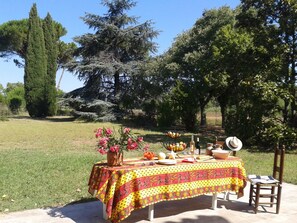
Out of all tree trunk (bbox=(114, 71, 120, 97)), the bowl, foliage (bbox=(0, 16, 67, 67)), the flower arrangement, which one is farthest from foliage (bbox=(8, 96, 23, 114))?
the bowl

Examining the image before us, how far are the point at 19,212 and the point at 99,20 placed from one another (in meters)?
21.4

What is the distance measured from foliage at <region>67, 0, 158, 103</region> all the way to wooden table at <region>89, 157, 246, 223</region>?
19301mm

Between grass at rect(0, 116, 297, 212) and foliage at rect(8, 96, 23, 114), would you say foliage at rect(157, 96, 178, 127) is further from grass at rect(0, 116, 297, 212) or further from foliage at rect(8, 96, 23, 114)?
foliage at rect(8, 96, 23, 114)

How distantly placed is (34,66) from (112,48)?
21.6 ft

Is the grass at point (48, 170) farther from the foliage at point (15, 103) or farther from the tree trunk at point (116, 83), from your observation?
the foliage at point (15, 103)


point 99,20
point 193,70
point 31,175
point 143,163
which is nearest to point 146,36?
point 99,20

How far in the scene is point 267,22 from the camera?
40.9 feet

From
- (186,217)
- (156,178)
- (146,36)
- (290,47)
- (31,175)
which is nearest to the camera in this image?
(156,178)

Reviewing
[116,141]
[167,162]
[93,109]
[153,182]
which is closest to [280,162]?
[167,162]

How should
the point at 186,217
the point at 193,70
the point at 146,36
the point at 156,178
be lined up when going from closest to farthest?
the point at 156,178
the point at 186,217
the point at 193,70
the point at 146,36

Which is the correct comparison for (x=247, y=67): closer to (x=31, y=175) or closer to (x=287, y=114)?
(x=287, y=114)

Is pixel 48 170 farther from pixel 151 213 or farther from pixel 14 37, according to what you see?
pixel 14 37

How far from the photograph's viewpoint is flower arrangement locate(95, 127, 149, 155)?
3.97 m

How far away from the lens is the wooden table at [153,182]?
3664mm
